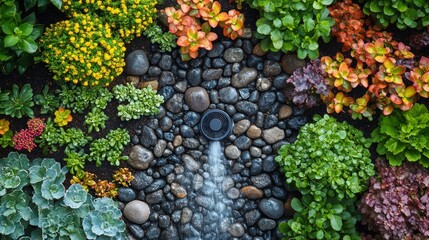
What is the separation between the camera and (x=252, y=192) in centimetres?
454

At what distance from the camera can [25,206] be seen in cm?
425

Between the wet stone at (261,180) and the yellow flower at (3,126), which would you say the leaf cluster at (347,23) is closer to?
the wet stone at (261,180)

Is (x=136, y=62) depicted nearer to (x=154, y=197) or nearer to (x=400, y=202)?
(x=154, y=197)

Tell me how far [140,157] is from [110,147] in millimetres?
236

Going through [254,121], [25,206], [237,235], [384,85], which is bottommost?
[237,235]

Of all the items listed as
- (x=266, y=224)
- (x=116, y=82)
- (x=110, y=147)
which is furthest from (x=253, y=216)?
(x=116, y=82)

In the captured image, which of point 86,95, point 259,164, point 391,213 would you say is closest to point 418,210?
point 391,213

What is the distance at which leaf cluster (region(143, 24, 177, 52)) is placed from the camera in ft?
14.7

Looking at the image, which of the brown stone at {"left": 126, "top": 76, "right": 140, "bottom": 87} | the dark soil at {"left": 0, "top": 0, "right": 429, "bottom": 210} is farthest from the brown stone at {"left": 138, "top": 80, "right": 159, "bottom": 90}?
the dark soil at {"left": 0, "top": 0, "right": 429, "bottom": 210}

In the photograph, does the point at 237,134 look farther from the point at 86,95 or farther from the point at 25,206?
the point at 25,206

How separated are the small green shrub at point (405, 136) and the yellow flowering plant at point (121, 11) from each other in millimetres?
1857

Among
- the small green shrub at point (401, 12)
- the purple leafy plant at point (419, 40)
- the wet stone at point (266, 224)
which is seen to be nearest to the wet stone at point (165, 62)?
the wet stone at point (266, 224)

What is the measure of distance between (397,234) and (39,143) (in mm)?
2641

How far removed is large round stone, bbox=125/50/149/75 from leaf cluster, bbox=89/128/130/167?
45 centimetres
